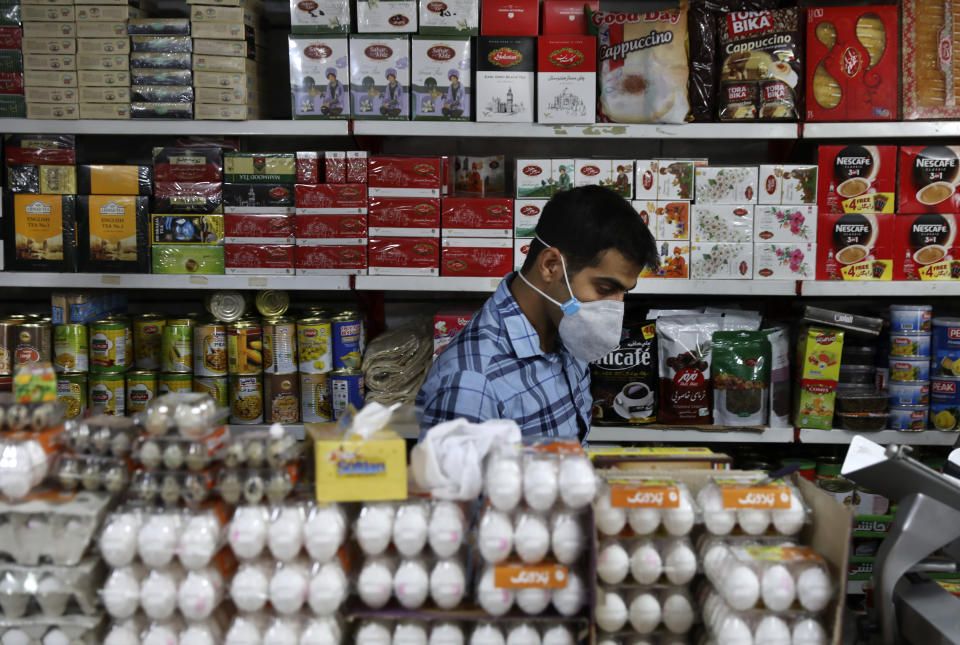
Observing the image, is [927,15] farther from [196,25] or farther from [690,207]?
[196,25]

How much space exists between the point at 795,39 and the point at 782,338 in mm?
1070

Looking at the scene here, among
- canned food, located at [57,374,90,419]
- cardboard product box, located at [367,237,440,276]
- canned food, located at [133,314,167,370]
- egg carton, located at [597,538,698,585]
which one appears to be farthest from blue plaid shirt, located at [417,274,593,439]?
canned food, located at [57,374,90,419]

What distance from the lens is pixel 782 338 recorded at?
117 inches

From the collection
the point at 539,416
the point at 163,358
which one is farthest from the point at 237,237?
the point at 539,416

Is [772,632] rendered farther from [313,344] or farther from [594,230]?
[313,344]

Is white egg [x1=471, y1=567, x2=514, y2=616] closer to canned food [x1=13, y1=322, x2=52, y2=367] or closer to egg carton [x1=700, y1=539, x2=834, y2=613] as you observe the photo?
→ egg carton [x1=700, y1=539, x2=834, y2=613]

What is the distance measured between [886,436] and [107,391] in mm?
2847

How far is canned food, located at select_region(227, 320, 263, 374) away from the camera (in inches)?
117

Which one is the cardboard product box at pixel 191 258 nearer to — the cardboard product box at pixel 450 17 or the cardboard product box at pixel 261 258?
the cardboard product box at pixel 261 258

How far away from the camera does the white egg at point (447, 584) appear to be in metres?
1.11

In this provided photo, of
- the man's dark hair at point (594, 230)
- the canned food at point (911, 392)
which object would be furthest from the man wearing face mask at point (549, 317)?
the canned food at point (911, 392)

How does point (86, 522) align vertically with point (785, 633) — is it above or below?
above

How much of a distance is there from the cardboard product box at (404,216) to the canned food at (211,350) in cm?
68

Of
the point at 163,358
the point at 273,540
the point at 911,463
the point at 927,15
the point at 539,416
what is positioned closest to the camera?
the point at 273,540
